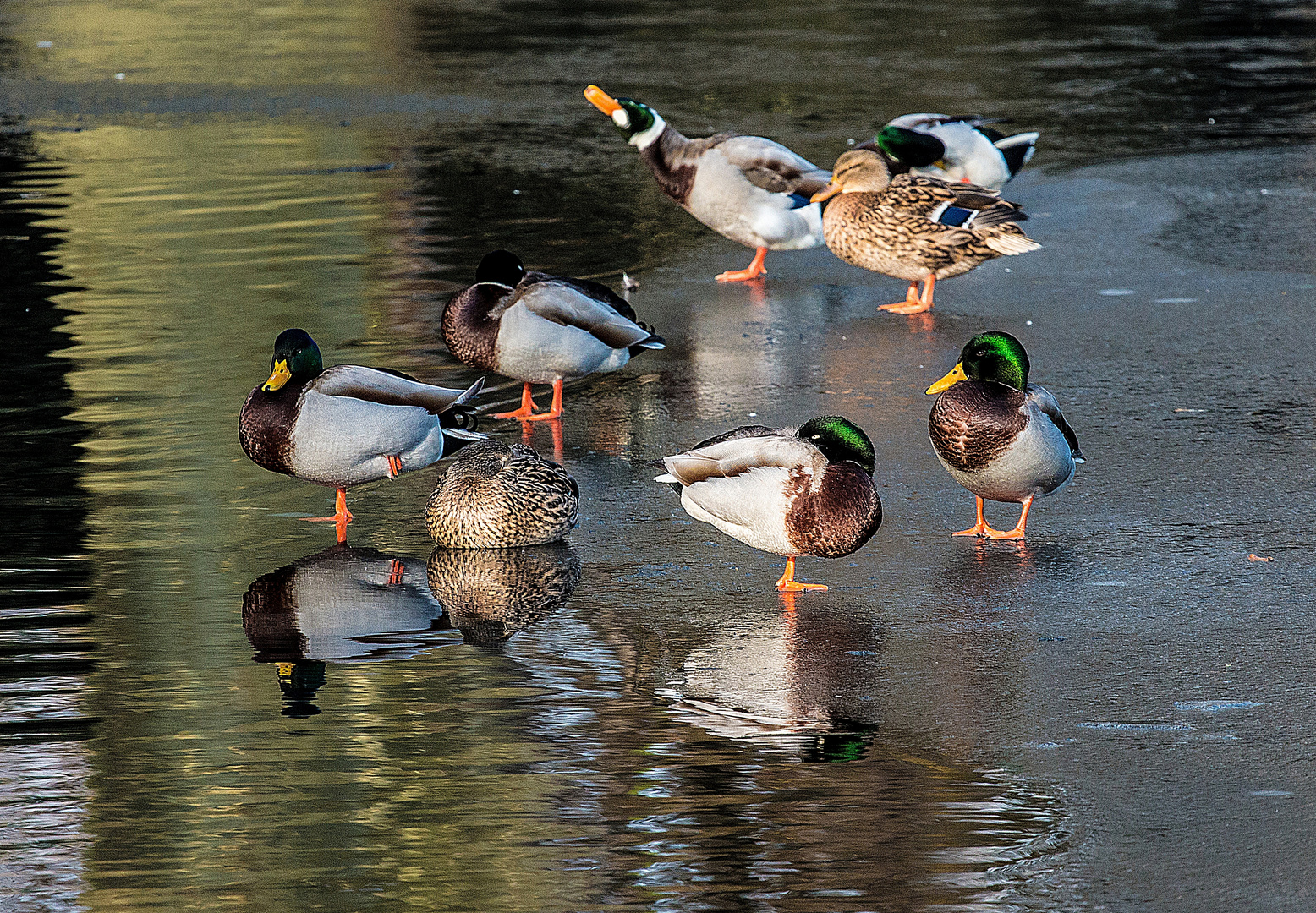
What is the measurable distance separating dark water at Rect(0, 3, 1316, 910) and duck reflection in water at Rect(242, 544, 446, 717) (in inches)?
0.7

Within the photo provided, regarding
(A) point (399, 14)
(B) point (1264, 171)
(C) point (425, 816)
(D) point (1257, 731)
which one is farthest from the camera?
(A) point (399, 14)

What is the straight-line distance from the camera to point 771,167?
10.6m

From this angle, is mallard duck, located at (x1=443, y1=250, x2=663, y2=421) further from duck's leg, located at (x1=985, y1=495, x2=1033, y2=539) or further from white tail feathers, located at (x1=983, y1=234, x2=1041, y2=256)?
white tail feathers, located at (x1=983, y1=234, x2=1041, y2=256)

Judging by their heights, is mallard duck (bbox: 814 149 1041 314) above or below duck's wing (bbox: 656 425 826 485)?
above

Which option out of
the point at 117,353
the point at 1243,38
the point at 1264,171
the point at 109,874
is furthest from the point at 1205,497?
the point at 1243,38

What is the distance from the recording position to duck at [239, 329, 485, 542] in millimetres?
6059

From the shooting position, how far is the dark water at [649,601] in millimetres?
3861

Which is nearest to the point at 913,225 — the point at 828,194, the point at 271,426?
the point at 828,194

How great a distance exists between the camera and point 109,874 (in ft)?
12.4

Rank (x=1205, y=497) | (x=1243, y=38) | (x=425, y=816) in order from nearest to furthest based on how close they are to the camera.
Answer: (x=425, y=816), (x=1205, y=497), (x=1243, y=38)

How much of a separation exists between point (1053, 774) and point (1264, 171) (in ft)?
32.0

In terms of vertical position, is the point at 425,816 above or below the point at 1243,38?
below

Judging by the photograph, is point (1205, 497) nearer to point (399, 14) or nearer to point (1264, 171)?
point (1264, 171)

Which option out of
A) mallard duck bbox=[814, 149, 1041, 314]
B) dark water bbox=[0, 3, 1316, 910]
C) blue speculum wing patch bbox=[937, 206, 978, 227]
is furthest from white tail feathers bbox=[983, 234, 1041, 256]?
dark water bbox=[0, 3, 1316, 910]
